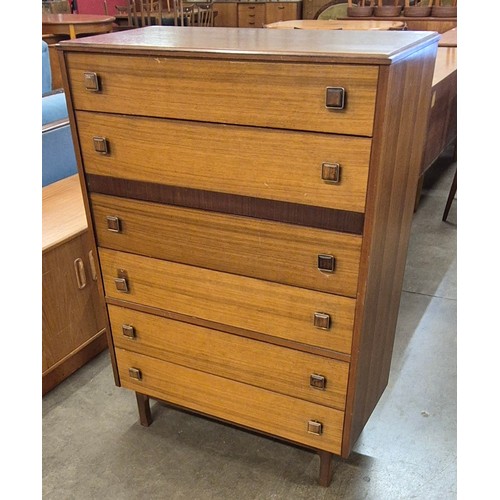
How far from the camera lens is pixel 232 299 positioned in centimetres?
131

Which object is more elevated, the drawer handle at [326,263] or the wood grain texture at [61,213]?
the drawer handle at [326,263]

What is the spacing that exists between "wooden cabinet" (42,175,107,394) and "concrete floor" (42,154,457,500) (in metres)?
0.08

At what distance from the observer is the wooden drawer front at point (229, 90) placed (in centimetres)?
98

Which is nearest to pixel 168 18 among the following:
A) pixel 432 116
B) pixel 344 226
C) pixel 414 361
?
pixel 432 116

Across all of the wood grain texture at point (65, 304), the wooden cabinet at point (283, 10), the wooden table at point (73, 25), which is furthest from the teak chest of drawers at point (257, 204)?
the wooden cabinet at point (283, 10)

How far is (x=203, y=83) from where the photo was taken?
3.56ft

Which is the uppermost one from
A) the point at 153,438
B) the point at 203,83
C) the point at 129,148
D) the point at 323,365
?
the point at 203,83

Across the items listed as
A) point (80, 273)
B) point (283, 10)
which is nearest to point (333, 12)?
point (283, 10)

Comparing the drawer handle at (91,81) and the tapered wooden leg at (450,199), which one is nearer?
the drawer handle at (91,81)

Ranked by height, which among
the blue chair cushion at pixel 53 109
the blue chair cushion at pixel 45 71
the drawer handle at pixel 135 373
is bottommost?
the drawer handle at pixel 135 373

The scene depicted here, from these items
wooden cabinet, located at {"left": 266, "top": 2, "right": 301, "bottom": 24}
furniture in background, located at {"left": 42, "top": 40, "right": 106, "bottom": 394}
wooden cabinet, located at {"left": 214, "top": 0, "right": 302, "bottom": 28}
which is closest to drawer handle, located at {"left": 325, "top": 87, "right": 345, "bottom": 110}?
furniture in background, located at {"left": 42, "top": 40, "right": 106, "bottom": 394}

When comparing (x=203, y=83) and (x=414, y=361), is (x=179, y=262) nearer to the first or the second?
(x=203, y=83)

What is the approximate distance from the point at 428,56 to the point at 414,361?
125cm

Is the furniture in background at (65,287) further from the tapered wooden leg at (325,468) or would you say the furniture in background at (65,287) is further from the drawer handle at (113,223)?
the tapered wooden leg at (325,468)
